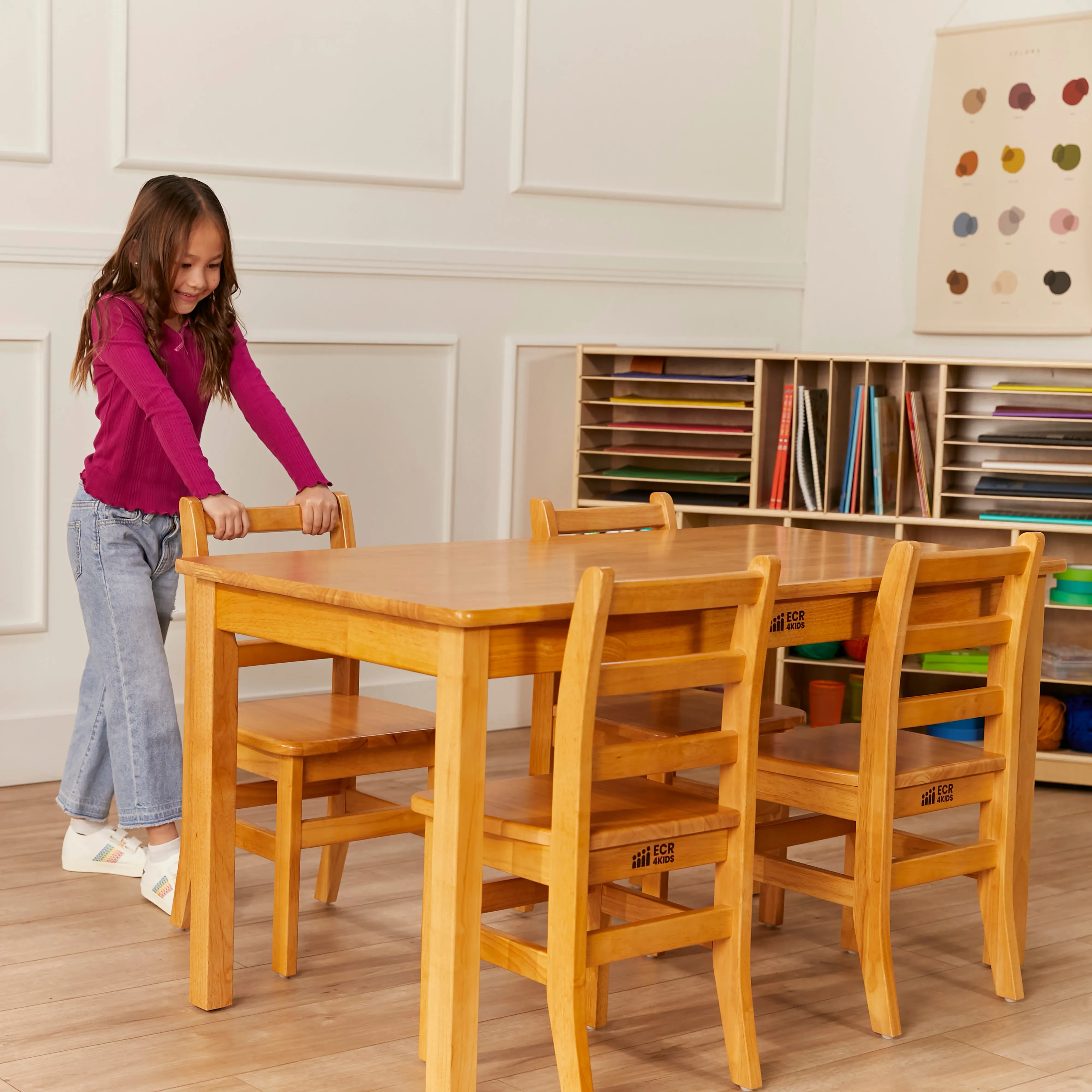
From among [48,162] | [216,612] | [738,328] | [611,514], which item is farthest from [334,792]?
[738,328]

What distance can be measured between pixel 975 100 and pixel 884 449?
133 centimetres

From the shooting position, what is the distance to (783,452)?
464 cm

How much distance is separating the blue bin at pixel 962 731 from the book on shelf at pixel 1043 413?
0.90 m

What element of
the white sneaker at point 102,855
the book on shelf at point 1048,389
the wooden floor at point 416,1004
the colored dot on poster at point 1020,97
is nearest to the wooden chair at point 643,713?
the wooden floor at point 416,1004

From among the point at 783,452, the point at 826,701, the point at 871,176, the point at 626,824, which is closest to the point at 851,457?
the point at 783,452

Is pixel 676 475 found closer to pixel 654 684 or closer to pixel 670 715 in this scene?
pixel 670 715

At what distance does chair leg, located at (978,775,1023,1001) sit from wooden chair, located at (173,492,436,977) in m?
1.03

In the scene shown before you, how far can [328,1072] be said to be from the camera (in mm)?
2363

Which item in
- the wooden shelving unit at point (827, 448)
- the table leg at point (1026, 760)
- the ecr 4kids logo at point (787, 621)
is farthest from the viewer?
the wooden shelving unit at point (827, 448)

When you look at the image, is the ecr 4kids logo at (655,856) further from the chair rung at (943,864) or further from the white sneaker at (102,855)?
the white sneaker at (102,855)

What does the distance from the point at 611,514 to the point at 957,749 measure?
0.91 meters

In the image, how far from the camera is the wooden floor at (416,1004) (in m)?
2.39

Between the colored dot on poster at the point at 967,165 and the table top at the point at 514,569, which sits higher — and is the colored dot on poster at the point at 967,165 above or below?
above

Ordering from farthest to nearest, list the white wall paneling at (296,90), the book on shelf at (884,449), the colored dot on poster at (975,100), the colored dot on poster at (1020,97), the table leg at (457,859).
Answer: the colored dot on poster at (975,100) < the colored dot on poster at (1020,97) < the book on shelf at (884,449) < the white wall paneling at (296,90) < the table leg at (457,859)
